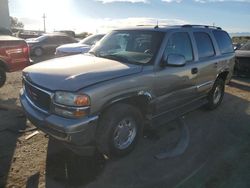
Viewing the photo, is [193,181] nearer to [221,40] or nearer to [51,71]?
[51,71]

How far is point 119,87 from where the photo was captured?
3994mm

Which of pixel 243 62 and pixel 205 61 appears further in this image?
pixel 243 62

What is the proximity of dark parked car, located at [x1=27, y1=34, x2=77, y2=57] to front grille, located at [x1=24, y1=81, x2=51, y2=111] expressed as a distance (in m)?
15.1

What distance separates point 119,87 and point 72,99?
2.27 feet

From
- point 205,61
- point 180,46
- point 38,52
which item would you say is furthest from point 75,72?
point 38,52

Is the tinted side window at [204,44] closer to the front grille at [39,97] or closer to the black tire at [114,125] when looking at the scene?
the black tire at [114,125]

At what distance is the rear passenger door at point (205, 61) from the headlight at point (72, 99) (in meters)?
2.82

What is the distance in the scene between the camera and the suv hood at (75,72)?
378 centimetres

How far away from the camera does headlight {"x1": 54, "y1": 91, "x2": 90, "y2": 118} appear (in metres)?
3.63

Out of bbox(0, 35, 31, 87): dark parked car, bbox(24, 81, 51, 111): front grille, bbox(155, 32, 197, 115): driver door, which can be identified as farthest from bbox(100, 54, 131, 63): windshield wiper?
bbox(0, 35, 31, 87): dark parked car

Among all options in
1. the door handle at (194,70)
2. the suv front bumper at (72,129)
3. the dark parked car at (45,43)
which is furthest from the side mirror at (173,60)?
the dark parked car at (45,43)

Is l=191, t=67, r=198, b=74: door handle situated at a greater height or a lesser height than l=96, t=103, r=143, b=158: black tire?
greater

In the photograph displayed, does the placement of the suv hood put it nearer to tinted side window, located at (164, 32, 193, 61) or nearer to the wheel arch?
the wheel arch

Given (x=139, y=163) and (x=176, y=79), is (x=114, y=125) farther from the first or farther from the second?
(x=176, y=79)
